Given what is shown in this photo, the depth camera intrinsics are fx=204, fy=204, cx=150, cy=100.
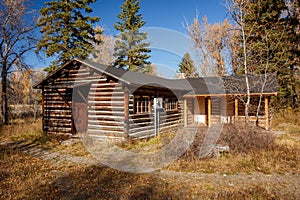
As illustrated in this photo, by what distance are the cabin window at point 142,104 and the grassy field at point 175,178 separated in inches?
151

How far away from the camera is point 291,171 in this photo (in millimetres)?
6184

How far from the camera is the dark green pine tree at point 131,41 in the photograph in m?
28.3

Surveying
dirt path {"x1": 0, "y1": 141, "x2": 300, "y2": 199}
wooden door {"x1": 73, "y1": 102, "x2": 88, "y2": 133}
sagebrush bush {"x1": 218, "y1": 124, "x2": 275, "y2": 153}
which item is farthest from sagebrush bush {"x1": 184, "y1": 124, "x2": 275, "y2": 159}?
wooden door {"x1": 73, "y1": 102, "x2": 88, "y2": 133}

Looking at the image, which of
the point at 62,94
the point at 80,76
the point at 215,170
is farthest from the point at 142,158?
the point at 62,94

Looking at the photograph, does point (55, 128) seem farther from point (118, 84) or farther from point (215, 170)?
point (215, 170)

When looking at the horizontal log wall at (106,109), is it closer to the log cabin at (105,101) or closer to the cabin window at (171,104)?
the log cabin at (105,101)

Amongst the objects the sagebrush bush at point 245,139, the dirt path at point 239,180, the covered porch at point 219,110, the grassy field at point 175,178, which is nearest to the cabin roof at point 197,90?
the covered porch at point 219,110

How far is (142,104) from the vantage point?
11562mm

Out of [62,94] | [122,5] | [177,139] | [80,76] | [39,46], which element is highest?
[122,5]

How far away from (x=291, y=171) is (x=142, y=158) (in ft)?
15.8

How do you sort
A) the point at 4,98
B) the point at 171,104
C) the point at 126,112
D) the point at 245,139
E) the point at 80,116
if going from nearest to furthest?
the point at 245,139, the point at 126,112, the point at 80,116, the point at 171,104, the point at 4,98

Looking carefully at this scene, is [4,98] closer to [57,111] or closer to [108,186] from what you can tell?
[57,111]

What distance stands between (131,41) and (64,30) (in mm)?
10355

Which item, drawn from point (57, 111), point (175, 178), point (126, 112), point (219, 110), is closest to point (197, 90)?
point (219, 110)
